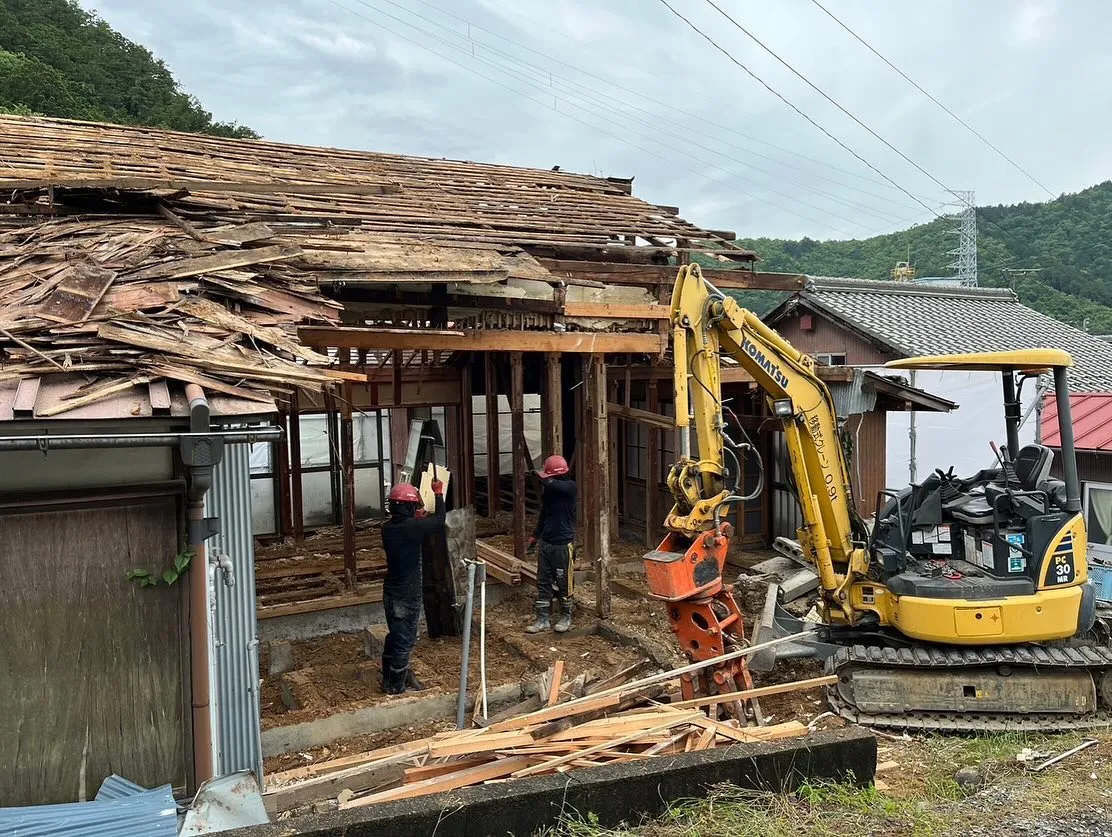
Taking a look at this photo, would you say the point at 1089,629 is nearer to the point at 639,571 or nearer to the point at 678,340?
the point at 678,340

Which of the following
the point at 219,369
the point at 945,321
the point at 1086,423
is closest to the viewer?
the point at 219,369

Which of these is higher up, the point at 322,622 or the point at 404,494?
the point at 404,494

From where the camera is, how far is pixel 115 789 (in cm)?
400

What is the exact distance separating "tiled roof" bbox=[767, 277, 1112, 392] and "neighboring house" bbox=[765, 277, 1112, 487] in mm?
24

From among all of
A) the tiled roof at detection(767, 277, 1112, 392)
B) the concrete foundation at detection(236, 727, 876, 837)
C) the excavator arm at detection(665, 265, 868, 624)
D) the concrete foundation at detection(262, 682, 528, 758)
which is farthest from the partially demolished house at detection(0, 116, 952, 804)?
the tiled roof at detection(767, 277, 1112, 392)

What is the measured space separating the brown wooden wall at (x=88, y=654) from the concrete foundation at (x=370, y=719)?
159 centimetres

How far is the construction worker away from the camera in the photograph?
27.3 ft

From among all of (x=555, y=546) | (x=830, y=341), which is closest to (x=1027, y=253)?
(x=830, y=341)

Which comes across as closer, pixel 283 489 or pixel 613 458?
pixel 283 489

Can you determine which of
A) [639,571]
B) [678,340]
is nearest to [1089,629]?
[678,340]

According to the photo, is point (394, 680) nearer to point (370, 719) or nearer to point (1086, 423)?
point (370, 719)

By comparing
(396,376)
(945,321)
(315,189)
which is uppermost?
(315,189)

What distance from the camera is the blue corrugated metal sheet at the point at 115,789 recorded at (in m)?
3.97

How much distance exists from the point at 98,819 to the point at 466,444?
862 centimetres
